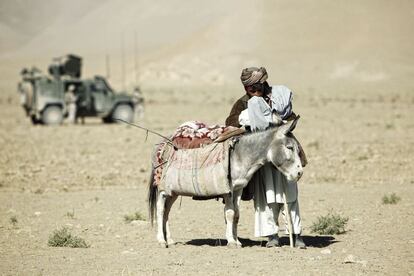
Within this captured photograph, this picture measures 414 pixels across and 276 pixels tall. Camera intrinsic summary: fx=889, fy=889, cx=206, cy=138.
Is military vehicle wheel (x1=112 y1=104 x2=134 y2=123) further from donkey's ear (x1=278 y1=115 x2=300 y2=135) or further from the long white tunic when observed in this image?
donkey's ear (x1=278 y1=115 x2=300 y2=135)

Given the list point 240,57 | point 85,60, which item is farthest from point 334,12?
point 85,60

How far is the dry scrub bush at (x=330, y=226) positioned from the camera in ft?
34.2

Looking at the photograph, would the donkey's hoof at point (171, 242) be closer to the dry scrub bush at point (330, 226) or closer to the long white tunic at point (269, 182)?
the long white tunic at point (269, 182)

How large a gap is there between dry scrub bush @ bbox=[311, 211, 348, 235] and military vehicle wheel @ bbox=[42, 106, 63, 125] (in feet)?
82.3

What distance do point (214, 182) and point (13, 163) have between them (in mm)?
11984

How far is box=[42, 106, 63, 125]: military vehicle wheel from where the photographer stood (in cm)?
3475

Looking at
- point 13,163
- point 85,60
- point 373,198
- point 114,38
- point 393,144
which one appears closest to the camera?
point 373,198

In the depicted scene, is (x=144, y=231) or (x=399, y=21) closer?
(x=144, y=231)

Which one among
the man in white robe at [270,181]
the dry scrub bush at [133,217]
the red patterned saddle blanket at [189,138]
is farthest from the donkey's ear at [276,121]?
the dry scrub bush at [133,217]

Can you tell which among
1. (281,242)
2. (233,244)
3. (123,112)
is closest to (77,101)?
(123,112)

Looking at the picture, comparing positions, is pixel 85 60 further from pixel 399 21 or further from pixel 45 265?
pixel 45 265

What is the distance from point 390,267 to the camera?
8164 millimetres

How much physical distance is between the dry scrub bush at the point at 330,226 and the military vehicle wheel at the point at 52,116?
2509 cm

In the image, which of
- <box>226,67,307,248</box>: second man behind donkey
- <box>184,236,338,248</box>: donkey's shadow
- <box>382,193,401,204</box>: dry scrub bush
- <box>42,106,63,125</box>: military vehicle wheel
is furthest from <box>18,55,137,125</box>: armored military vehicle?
<box>226,67,307,248</box>: second man behind donkey
